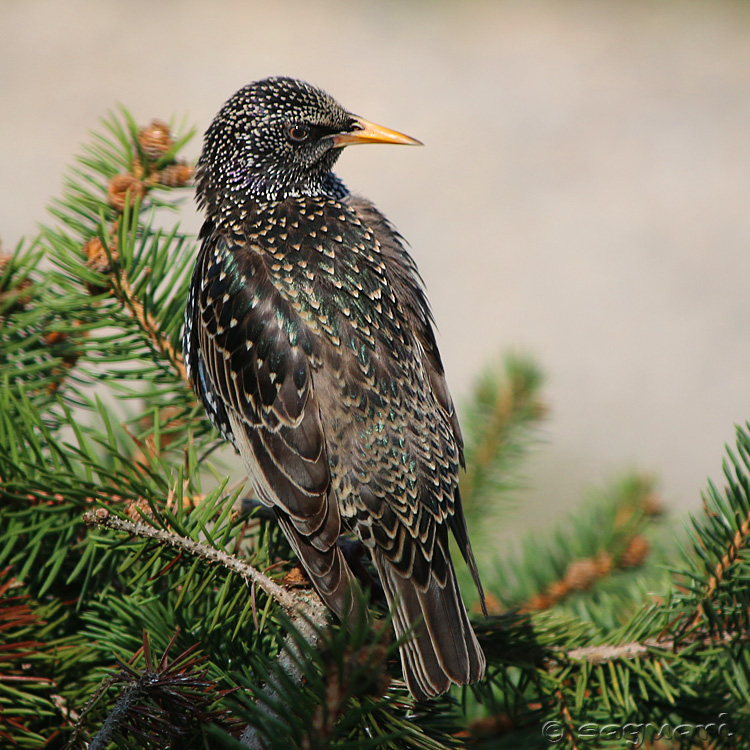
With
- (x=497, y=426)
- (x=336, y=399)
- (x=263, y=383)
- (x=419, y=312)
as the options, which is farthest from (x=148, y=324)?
(x=497, y=426)

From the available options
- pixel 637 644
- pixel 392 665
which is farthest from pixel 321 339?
pixel 637 644

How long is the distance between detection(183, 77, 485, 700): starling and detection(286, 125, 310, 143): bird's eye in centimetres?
34

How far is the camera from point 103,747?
1.15 m

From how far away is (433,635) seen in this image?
75.9 inches

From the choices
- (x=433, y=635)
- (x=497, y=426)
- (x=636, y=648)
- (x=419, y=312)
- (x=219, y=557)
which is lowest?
(x=636, y=648)

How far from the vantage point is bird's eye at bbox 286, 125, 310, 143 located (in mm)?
2883

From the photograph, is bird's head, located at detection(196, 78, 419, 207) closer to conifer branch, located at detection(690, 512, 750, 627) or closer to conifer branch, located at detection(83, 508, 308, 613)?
conifer branch, located at detection(83, 508, 308, 613)

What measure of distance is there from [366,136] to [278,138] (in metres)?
0.34

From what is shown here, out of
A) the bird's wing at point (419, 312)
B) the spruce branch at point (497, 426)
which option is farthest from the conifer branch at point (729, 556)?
the spruce branch at point (497, 426)

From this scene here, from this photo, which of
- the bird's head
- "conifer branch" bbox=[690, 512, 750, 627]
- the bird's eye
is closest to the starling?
the bird's head

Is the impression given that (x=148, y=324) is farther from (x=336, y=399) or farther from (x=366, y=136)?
(x=366, y=136)

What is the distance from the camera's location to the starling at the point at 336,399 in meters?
2.10

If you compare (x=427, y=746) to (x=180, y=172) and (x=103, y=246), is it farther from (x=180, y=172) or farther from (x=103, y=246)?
(x=180, y=172)

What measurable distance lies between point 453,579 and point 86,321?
1335mm
